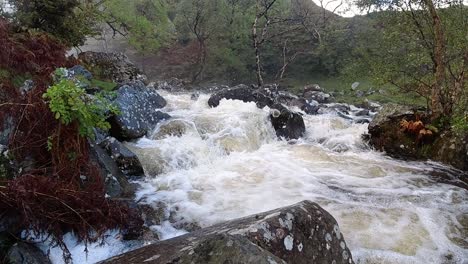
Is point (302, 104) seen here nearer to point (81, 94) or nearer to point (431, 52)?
point (431, 52)

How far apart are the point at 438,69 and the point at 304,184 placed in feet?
19.4

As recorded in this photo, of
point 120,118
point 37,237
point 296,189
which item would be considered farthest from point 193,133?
point 37,237

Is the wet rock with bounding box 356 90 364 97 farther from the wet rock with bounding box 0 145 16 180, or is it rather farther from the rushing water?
the wet rock with bounding box 0 145 16 180

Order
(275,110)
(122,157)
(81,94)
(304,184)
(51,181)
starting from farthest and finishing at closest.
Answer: (275,110)
(304,184)
(122,157)
(81,94)
(51,181)

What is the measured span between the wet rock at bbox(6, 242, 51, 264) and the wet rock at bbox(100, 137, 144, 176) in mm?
3201

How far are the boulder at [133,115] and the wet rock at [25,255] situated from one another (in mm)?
4495

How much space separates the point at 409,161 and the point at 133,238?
25.3 feet

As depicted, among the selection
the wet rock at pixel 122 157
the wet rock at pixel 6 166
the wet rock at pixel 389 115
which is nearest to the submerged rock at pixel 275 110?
the wet rock at pixel 389 115

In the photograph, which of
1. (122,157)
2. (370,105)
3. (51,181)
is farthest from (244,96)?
(51,181)

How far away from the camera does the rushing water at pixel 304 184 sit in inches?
206

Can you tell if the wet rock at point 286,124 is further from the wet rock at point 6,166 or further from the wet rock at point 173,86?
the wet rock at point 173,86

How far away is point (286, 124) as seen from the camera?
12109mm

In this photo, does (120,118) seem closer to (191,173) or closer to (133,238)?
(191,173)

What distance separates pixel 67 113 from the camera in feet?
14.1
